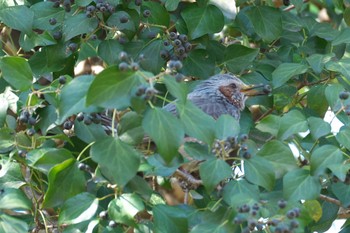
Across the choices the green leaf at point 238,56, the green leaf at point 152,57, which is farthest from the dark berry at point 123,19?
the green leaf at point 238,56

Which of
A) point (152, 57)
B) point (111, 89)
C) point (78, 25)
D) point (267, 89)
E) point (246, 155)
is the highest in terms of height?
point (111, 89)

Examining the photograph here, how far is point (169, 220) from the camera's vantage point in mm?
4324

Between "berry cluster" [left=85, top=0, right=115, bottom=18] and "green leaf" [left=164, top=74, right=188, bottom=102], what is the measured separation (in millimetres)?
1287

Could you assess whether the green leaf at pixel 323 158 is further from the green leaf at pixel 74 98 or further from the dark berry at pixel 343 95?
the green leaf at pixel 74 98

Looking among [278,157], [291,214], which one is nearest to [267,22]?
[278,157]

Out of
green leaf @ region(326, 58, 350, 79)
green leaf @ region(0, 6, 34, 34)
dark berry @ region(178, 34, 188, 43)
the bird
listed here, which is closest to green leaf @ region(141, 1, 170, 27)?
dark berry @ region(178, 34, 188, 43)

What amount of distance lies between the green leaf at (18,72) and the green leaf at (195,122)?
2.95ft

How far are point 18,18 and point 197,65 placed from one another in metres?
1.10

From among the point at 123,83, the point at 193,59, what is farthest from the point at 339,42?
the point at 123,83

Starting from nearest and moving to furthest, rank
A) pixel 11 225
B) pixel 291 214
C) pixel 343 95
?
pixel 291 214 → pixel 11 225 → pixel 343 95

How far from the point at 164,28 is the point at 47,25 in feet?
2.20

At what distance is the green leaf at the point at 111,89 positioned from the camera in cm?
393

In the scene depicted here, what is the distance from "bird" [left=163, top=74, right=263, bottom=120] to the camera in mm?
6250

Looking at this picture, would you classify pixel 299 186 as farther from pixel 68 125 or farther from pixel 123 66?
pixel 68 125
